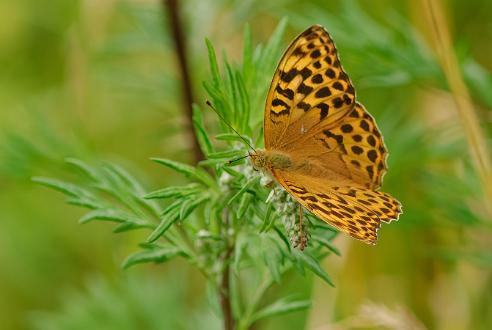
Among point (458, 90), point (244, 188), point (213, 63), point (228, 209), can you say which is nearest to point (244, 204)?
point (244, 188)

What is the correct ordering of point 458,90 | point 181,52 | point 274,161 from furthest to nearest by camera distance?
point 181,52 < point 458,90 < point 274,161

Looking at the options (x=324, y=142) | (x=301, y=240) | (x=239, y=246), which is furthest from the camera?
(x=324, y=142)

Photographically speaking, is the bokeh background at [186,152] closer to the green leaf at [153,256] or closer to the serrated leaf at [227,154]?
the green leaf at [153,256]

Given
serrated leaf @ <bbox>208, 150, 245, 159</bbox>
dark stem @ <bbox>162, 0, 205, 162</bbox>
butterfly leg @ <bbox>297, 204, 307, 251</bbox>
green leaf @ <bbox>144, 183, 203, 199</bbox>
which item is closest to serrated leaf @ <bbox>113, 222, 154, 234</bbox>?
green leaf @ <bbox>144, 183, 203, 199</bbox>

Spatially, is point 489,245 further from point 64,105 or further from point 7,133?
point 64,105

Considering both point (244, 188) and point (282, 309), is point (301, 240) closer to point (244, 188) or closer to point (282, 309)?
point (244, 188)

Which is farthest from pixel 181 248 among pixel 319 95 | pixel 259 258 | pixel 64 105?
pixel 64 105

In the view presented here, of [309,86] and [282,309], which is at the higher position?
[309,86]
